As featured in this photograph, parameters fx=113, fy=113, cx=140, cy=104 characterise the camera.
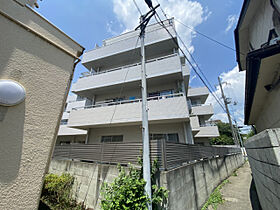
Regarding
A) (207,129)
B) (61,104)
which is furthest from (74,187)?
(207,129)

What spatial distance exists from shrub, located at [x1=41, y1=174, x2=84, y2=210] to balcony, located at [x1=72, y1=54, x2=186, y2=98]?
23.3ft

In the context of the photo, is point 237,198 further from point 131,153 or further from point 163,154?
point 131,153

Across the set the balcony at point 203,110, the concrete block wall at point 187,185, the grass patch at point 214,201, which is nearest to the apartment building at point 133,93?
the concrete block wall at point 187,185

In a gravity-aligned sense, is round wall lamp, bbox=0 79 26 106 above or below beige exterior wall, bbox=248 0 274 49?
below

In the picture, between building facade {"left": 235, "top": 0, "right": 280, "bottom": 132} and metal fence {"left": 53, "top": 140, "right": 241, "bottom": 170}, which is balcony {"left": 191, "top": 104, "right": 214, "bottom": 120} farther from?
metal fence {"left": 53, "top": 140, "right": 241, "bottom": 170}

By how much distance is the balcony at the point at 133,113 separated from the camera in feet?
23.5

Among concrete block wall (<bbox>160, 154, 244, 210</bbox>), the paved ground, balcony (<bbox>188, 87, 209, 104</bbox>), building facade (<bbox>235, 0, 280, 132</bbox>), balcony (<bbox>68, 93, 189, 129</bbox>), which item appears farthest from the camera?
balcony (<bbox>188, 87, 209, 104</bbox>)

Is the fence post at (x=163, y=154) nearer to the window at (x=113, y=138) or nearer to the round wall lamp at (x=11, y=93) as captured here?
the round wall lamp at (x=11, y=93)

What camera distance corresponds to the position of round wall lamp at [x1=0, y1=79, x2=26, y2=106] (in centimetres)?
131

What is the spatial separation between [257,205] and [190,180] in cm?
A: 319

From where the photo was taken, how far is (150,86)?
31.7ft

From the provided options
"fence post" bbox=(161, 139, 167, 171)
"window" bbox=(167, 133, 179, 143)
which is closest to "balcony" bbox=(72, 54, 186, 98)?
"window" bbox=(167, 133, 179, 143)

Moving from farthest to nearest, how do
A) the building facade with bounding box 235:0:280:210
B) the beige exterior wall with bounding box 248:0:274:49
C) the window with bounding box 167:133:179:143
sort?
the window with bounding box 167:133:179:143, the beige exterior wall with bounding box 248:0:274:49, the building facade with bounding box 235:0:280:210

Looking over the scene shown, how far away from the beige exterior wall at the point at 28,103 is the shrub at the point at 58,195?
12.4 ft
